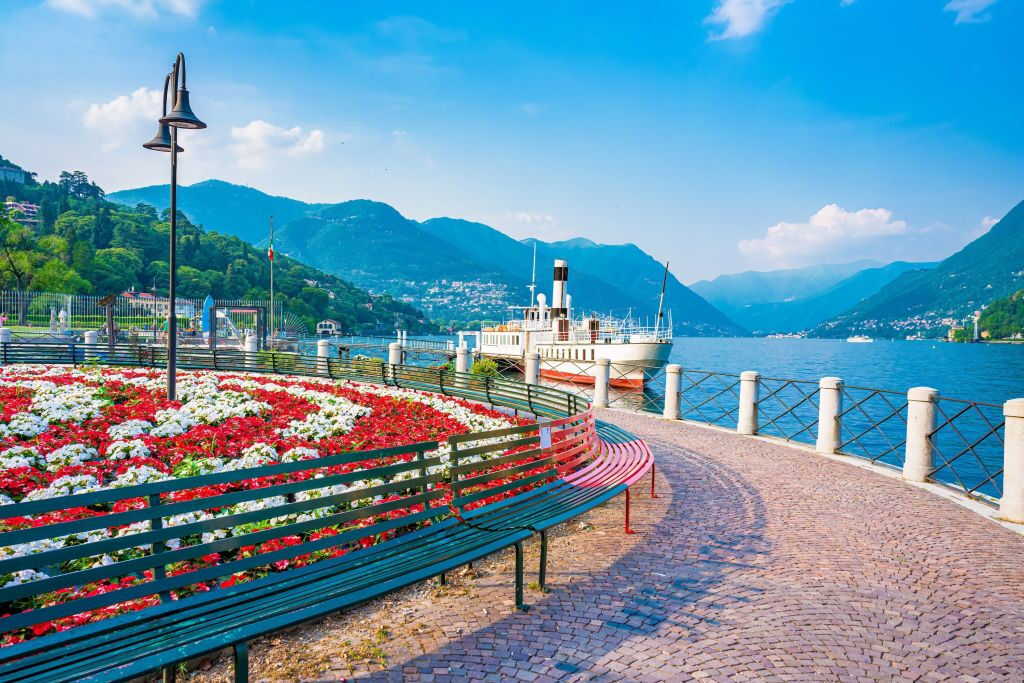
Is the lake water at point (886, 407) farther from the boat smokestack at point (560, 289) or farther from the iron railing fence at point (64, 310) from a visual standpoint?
the iron railing fence at point (64, 310)

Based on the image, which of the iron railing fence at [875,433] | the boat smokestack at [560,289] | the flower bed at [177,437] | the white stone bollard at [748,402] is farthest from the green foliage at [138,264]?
the white stone bollard at [748,402]

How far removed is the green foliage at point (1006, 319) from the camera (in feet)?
472

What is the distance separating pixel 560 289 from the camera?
4697 centimetres

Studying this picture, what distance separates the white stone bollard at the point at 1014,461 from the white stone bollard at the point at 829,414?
3447 millimetres

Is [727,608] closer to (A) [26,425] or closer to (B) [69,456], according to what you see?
(B) [69,456]

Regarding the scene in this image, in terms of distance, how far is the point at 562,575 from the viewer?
5.39m

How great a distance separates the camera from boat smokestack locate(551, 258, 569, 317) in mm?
45719

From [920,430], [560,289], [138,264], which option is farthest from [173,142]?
[138,264]

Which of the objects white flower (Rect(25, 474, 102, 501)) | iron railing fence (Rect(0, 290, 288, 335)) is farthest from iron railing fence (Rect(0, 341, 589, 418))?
white flower (Rect(25, 474, 102, 501))

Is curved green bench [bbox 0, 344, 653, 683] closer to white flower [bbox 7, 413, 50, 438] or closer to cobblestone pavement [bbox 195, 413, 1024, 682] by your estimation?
cobblestone pavement [bbox 195, 413, 1024, 682]

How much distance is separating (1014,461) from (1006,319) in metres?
174

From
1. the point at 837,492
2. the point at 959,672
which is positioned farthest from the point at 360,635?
the point at 837,492

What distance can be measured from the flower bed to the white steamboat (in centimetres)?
2604

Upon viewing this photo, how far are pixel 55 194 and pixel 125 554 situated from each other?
15436cm
